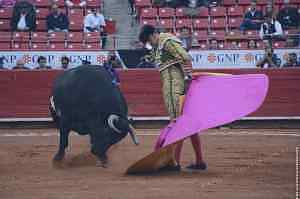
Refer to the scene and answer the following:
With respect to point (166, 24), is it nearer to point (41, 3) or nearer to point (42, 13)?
point (42, 13)

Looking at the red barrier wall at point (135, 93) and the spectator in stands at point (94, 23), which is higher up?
the spectator in stands at point (94, 23)

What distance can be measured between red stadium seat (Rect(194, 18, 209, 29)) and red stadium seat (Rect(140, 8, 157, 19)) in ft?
2.87

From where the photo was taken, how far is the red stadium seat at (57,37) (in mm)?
15961

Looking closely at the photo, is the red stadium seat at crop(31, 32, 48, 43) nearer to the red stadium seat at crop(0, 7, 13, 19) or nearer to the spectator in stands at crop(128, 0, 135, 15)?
the red stadium seat at crop(0, 7, 13, 19)

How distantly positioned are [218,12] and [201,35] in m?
1.02

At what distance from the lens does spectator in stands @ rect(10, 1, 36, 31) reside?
647 inches

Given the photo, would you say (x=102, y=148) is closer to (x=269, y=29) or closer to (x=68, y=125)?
(x=68, y=125)

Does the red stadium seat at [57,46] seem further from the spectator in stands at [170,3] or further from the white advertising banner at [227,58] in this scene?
the spectator in stands at [170,3]

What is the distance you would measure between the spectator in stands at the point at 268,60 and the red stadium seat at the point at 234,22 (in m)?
1.62

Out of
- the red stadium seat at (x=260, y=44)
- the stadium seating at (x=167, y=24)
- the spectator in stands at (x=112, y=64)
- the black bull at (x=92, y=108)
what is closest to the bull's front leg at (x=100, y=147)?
the black bull at (x=92, y=108)

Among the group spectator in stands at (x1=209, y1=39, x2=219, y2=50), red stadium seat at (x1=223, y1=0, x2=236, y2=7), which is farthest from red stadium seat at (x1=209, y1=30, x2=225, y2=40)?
red stadium seat at (x1=223, y1=0, x2=236, y2=7)

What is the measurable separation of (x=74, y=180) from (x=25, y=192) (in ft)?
2.75

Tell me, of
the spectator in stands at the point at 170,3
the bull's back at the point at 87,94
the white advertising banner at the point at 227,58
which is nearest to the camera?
the bull's back at the point at 87,94

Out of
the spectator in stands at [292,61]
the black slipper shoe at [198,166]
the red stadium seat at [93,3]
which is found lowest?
the black slipper shoe at [198,166]
